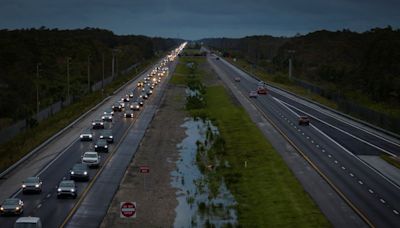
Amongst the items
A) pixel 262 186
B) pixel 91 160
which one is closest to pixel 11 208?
pixel 91 160

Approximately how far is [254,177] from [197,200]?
8.47 meters

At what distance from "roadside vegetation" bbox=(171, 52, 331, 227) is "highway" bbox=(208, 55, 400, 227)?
2.73 meters

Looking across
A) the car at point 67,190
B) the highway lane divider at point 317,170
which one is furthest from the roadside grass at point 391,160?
the car at point 67,190

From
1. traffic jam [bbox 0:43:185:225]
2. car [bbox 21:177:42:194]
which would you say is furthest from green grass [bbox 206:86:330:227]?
car [bbox 21:177:42:194]

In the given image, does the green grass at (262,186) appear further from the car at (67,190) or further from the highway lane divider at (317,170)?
the car at (67,190)

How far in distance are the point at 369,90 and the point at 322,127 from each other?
5809cm

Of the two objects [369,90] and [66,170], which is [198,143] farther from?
[369,90]

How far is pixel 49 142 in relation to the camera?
66000 mm

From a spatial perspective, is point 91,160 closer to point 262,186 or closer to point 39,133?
point 262,186

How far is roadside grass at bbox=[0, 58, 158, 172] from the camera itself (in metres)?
57.7

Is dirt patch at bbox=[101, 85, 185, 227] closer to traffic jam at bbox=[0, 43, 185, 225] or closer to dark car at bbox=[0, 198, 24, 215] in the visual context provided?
traffic jam at bbox=[0, 43, 185, 225]

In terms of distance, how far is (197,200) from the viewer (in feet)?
143

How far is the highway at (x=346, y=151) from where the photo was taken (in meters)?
39.7

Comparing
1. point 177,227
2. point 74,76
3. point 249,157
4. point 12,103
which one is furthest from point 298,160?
point 74,76
